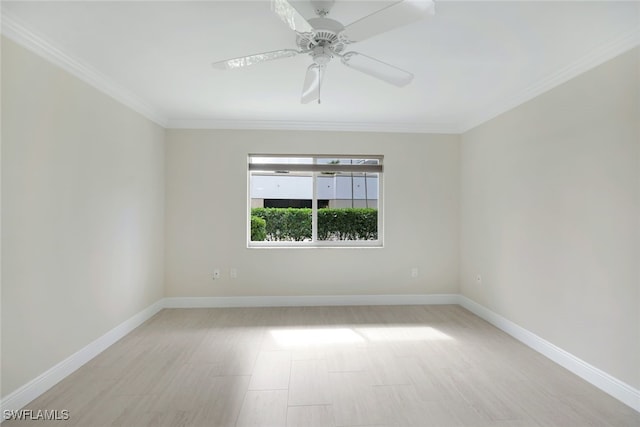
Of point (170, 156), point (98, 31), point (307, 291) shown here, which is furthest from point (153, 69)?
point (307, 291)

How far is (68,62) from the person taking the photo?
2.31 m

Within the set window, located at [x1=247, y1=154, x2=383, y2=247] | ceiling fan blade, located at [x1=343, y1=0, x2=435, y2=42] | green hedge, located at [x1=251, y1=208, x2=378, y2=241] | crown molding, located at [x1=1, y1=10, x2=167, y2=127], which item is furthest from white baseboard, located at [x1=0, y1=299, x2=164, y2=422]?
ceiling fan blade, located at [x1=343, y1=0, x2=435, y2=42]

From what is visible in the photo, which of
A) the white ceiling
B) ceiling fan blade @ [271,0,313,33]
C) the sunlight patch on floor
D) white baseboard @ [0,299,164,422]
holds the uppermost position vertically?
the white ceiling

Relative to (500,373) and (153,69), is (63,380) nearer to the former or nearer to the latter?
(153,69)

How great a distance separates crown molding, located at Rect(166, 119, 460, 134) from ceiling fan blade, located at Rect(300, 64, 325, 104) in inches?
59.1

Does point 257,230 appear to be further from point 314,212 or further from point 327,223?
point 327,223

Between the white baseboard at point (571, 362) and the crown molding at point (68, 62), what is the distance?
4370mm

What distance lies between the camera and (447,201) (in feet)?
13.7

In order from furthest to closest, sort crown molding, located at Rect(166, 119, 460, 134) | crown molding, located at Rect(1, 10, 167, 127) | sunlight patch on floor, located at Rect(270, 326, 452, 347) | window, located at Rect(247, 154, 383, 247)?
window, located at Rect(247, 154, 383, 247)
crown molding, located at Rect(166, 119, 460, 134)
sunlight patch on floor, located at Rect(270, 326, 452, 347)
crown molding, located at Rect(1, 10, 167, 127)

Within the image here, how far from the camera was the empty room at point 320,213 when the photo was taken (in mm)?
1907

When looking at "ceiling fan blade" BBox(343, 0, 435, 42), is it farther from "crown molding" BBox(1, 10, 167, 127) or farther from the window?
the window

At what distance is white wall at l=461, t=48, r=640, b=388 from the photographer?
204 centimetres

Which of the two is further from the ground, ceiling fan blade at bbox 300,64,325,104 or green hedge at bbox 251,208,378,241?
ceiling fan blade at bbox 300,64,325,104

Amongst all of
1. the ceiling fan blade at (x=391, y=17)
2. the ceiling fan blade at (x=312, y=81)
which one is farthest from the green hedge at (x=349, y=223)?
the ceiling fan blade at (x=391, y=17)
